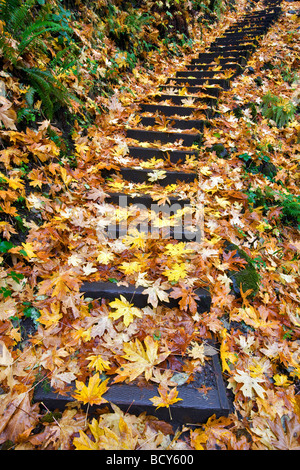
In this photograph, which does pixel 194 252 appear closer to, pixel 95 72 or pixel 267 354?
pixel 267 354

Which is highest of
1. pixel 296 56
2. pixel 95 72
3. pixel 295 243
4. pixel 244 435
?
pixel 296 56

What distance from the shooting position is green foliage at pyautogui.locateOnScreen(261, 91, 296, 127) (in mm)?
4496

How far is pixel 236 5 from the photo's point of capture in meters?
10.9

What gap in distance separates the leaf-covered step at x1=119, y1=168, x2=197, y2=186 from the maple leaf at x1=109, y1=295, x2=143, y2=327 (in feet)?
5.94

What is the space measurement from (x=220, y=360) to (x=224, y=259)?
2.91ft

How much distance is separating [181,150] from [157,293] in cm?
228

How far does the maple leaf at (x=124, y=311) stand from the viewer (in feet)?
6.43

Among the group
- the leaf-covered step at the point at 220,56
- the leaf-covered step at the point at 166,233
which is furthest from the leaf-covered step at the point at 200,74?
the leaf-covered step at the point at 166,233

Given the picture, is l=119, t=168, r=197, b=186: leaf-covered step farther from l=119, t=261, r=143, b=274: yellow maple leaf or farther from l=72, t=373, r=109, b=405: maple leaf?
l=72, t=373, r=109, b=405: maple leaf

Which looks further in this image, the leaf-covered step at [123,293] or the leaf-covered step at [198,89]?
the leaf-covered step at [198,89]

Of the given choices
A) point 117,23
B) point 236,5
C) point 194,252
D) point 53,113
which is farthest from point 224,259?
point 236,5

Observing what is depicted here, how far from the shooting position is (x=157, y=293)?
6.77 feet

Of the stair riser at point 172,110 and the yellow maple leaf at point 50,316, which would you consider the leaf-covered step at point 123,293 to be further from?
the stair riser at point 172,110

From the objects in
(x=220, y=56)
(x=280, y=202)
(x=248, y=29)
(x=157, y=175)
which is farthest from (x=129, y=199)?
(x=248, y=29)
